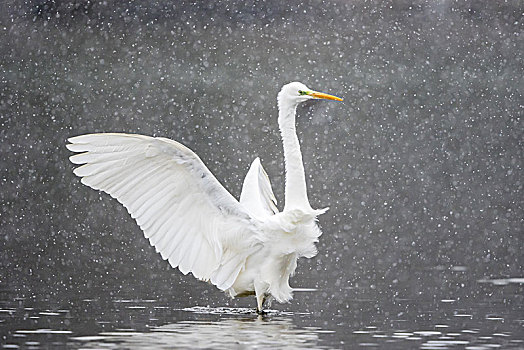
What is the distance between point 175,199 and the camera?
10438mm

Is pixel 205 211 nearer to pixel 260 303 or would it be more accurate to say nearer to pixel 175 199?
pixel 175 199

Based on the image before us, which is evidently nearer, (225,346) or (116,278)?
(225,346)

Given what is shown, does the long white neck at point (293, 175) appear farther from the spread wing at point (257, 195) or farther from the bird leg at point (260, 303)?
the bird leg at point (260, 303)

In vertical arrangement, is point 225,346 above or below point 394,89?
below

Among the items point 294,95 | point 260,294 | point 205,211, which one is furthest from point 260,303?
point 294,95

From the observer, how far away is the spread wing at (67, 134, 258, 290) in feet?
33.0

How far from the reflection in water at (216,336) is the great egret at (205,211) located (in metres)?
0.80

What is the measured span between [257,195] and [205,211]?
1.51 metres

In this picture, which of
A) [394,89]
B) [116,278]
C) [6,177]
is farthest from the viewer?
[394,89]

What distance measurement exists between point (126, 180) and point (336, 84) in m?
33.5

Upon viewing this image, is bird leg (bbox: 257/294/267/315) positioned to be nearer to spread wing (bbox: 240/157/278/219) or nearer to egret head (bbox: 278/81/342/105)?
spread wing (bbox: 240/157/278/219)

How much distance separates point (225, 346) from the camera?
27.0 ft

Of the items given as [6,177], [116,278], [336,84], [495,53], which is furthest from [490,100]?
[116,278]

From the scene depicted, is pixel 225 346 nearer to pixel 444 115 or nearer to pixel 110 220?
pixel 110 220
